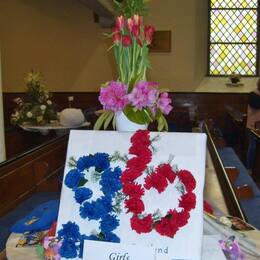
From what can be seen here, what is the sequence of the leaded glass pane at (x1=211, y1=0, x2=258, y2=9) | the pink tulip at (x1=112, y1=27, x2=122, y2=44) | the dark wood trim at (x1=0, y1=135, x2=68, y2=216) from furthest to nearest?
the leaded glass pane at (x1=211, y1=0, x2=258, y2=9) → the dark wood trim at (x1=0, y1=135, x2=68, y2=216) → the pink tulip at (x1=112, y1=27, x2=122, y2=44)

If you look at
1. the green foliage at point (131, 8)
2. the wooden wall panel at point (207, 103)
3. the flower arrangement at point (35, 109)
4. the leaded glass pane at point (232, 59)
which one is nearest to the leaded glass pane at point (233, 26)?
the leaded glass pane at point (232, 59)

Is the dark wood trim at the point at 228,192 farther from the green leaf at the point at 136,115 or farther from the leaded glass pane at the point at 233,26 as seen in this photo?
the leaded glass pane at the point at 233,26

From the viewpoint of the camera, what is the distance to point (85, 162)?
129cm

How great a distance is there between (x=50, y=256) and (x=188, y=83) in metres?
6.65

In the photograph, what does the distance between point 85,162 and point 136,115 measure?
22 centimetres

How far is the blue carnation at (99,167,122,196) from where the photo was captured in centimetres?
125

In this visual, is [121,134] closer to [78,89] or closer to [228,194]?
[228,194]

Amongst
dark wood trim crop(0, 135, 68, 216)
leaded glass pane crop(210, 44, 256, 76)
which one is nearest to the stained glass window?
leaded glass pane crop(210, 44, 256, 76)

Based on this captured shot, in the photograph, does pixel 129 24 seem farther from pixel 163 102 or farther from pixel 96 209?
pixel 96 209

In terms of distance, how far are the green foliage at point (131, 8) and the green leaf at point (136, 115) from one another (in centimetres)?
31

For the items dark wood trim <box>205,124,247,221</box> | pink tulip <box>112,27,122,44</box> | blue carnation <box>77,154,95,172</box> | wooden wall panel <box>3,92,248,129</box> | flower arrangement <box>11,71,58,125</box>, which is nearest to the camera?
blue carnation <box>77,154,95,172</box>

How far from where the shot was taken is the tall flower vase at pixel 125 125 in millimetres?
1365

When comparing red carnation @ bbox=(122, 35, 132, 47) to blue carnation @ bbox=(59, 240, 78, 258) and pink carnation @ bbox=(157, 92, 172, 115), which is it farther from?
blue carnation @ bbox=(59, 240, 78, 258)

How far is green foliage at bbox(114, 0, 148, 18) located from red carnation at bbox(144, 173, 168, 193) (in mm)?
544
